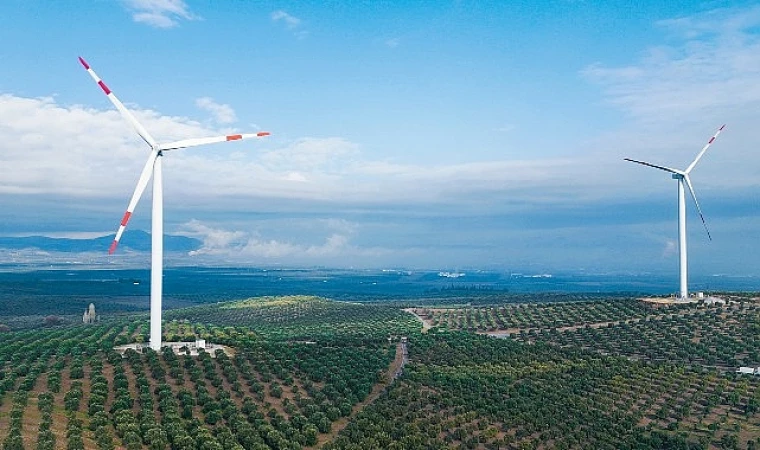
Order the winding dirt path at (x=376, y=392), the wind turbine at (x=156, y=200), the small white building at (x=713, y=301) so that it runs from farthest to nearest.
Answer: the small white building at (x=713, y=301) < the wind turbine at (x=156, y=200) < the winding dirt path at (x=376, y=392)

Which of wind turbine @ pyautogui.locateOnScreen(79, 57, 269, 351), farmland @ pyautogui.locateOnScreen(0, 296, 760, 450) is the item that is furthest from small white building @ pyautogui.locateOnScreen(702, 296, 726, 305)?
wind turbine @ pyautogui.locateOnScreen(79, 57, 269, 351)

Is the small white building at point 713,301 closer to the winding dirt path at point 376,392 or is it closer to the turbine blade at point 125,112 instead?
the winding dirt path at point 376,392

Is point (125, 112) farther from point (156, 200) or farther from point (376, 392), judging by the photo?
point (376, 392)

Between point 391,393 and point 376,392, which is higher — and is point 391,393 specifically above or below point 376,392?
above

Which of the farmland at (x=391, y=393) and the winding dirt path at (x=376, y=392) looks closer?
the farmland at (x=391, y=393)

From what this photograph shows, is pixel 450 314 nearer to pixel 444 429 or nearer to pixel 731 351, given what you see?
pixel 731 351

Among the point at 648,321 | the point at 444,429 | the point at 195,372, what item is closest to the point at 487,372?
the point at 444,429

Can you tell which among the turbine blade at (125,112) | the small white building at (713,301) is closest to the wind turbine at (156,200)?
the turbine blade at (125,112)

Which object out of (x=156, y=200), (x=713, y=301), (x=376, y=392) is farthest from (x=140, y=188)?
(x=713, y=301)
